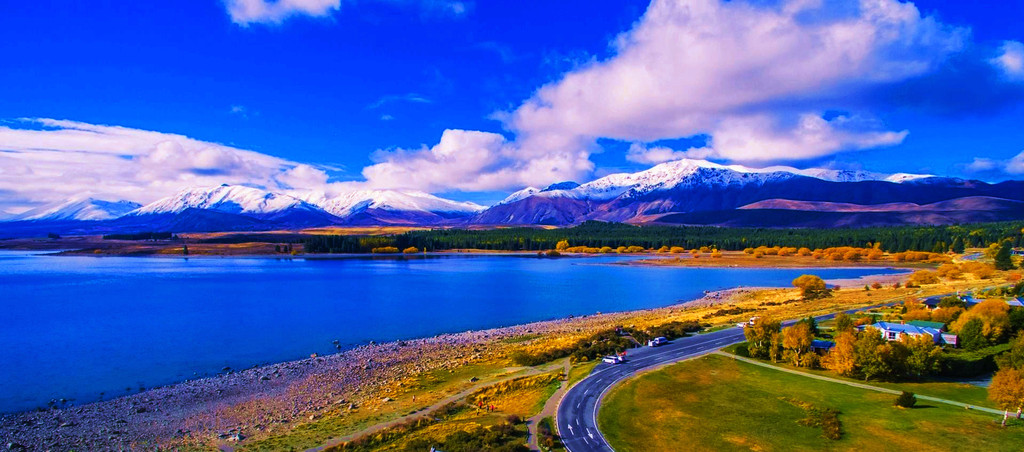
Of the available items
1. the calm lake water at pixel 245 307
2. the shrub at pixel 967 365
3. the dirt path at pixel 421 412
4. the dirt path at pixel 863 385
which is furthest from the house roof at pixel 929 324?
the calm lake water at pixel 245 307

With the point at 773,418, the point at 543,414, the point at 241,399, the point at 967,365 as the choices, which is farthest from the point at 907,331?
the point at 241,399

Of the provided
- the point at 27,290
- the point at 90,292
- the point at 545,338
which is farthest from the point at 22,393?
the point at 27,290

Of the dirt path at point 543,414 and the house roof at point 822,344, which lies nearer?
the dirt path at point 543,414

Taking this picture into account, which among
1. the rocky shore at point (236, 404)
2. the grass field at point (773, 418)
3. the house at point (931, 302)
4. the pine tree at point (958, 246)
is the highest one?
the pine tree at point (958, 246)

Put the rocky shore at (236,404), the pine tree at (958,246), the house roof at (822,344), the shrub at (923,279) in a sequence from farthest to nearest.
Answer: the pine tree at (958,246) < the shrub at (923,279) < the house roof at (822,344) < the rocky shore at (236,404)

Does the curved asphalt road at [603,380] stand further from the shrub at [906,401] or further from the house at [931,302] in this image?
the shrub at [906,401]

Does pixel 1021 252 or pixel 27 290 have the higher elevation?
pixel 1021 252

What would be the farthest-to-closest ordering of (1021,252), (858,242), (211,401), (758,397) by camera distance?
(858,242)
(1021,252)
(211,401)
(758,397)

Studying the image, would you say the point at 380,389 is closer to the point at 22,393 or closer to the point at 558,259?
the point at 22,393
